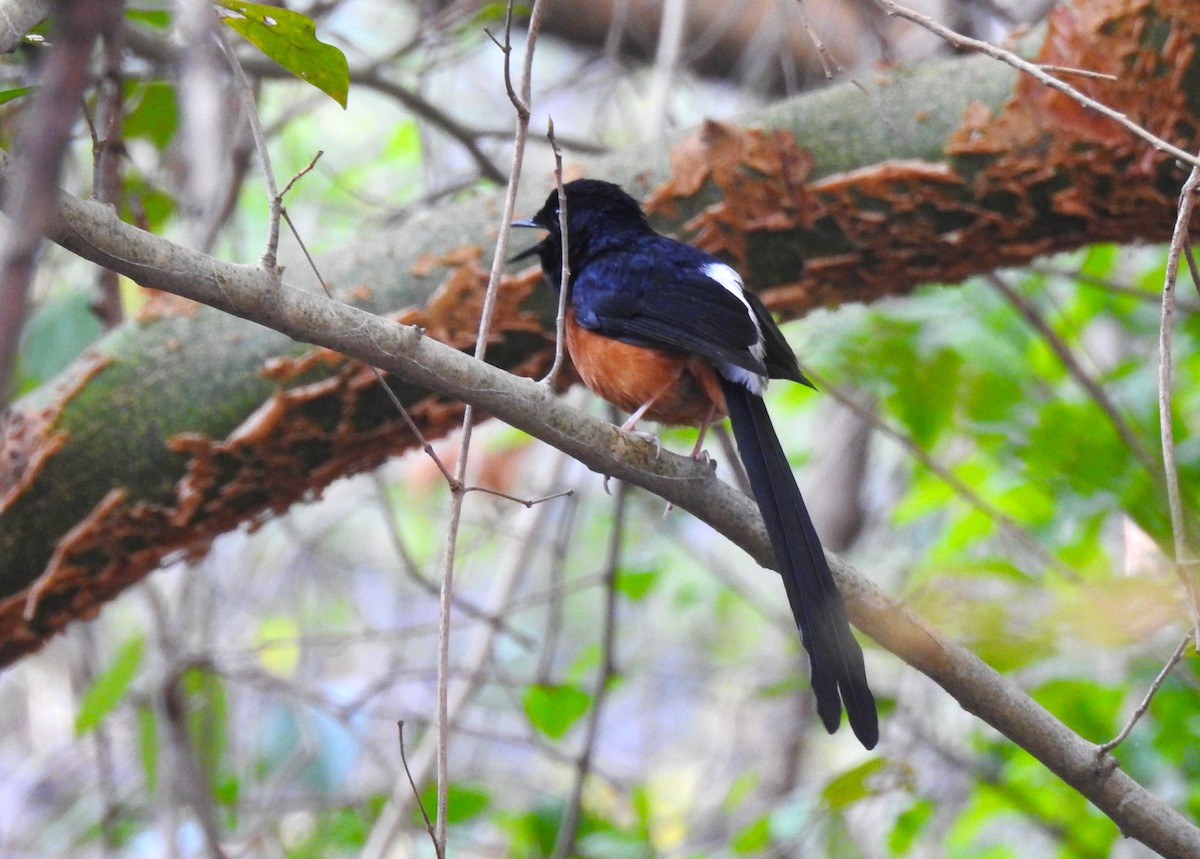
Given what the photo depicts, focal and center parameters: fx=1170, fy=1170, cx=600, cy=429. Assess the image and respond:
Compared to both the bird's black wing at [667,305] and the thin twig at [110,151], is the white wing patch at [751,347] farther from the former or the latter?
the thin twig at [110,151]

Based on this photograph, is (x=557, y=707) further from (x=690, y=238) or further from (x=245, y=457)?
(x=690, y=238)

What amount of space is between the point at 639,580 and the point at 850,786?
3.63 ft

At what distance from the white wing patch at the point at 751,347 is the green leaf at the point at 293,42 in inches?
35.1

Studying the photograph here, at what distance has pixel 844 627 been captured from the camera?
1824 millimetres

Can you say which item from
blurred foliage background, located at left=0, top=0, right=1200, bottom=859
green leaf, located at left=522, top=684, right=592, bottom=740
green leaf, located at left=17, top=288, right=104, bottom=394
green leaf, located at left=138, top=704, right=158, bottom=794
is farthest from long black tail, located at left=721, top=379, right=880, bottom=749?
green leaf, located at left=138, top=704, right=158, bottom=794

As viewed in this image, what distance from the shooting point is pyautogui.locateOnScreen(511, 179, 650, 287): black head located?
265 centimetres

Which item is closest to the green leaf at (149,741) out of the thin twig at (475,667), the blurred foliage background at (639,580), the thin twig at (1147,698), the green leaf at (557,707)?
the blurred foliage background at (639,580)

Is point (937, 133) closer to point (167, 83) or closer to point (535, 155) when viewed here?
point (167, 83)

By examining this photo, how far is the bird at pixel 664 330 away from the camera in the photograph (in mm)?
2232

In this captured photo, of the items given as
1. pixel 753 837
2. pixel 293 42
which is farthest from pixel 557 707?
pixel 293 42

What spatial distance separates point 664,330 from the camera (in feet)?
7.73

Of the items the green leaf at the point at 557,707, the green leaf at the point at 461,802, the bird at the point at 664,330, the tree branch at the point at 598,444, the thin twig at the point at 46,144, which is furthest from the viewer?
the green leaf at the point at 557,707

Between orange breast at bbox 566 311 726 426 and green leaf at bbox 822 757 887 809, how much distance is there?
3.09ft

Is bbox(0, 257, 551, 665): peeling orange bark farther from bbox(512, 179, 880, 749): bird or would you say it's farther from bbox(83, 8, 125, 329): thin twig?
bbox(83, 8, 125, 329): thin twig
